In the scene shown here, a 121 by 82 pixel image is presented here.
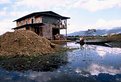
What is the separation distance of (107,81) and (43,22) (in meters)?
50.2

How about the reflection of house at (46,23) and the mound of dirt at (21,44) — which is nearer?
the mound of dirt at (21,44)

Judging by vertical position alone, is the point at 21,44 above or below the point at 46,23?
below

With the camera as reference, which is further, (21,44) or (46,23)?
(46,23)

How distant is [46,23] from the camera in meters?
61.5

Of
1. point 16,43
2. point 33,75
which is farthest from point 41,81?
point 16,43

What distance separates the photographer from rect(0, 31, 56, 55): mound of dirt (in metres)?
25.1

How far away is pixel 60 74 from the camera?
564 inches

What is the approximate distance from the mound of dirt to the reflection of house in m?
30.9

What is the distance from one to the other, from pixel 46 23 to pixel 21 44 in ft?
117

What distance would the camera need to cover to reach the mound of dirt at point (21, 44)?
25.1 metres

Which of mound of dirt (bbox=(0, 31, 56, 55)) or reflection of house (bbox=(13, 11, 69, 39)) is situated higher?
reflection of house (bbox=(13, 11, 69, 39))

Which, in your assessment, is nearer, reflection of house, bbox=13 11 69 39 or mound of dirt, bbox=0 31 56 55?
mound of dirt, bbox=0 31 56 55

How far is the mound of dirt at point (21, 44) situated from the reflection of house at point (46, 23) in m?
30.9

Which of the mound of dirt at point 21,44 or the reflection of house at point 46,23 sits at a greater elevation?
the reflection of house at point 46,23
